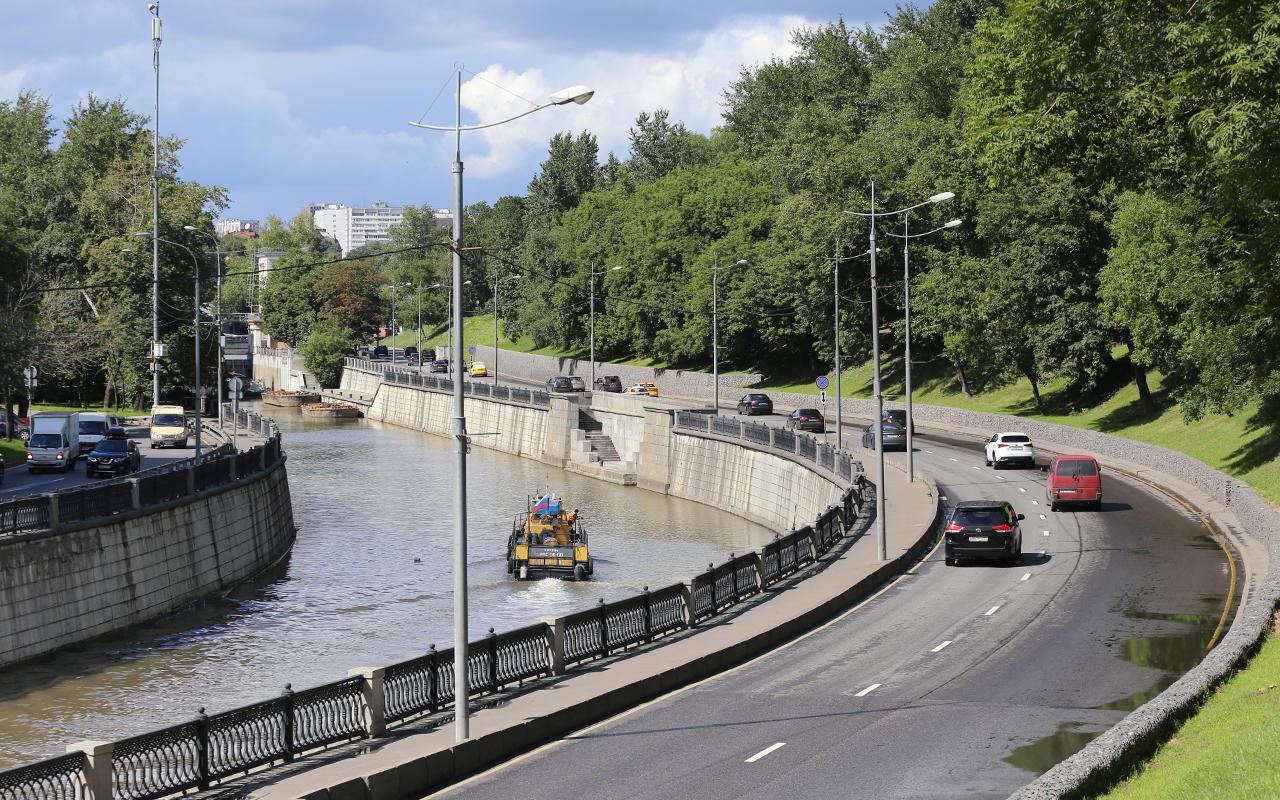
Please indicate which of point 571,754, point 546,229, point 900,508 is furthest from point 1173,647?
point 546,229

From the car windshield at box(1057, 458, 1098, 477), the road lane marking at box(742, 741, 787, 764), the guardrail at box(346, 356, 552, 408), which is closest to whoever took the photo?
the road lane marking at box(742, 741, 787, 764)

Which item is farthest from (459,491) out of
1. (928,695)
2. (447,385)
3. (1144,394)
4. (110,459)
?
(447,385)

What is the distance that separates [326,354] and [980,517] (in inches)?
5011

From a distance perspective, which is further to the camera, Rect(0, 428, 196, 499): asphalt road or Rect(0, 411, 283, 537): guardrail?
Rect(0, 428, 196, 499): asphalt road

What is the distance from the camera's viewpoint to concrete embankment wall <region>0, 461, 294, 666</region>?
102 ft

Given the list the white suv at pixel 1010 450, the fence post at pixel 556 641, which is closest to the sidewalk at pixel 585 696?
the fence post at pixel 556 641

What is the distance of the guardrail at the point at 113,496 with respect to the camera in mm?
31688

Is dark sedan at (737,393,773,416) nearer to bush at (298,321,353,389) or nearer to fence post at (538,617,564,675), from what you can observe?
fence post at (538,617,564,675)

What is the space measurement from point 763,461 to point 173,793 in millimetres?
48239

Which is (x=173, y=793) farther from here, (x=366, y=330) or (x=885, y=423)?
(x=366, y=330)

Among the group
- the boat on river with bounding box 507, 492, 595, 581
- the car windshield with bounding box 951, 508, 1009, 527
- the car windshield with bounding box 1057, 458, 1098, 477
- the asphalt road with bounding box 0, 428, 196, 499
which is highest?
the car windshield with bounding box 1057, 458, 1098, 477

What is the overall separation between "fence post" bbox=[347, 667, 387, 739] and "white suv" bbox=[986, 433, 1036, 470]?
45284 mm

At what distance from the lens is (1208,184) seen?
3591 centimetres

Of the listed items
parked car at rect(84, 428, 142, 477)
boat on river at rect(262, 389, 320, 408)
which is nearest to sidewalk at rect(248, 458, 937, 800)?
parked car at rect(84, 428, 142, 477)
